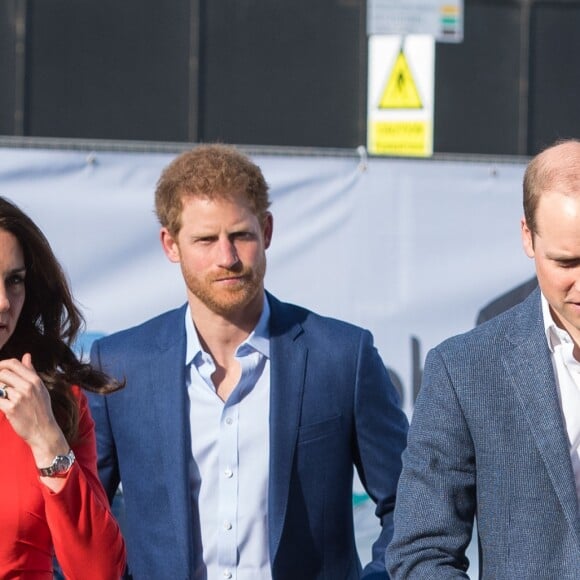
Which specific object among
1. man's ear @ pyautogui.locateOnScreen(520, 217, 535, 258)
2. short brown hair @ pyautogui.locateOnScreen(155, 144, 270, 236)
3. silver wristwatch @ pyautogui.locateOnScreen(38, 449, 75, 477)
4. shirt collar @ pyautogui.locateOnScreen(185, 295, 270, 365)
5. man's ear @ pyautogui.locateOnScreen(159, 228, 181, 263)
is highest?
short brown hair @ pyautogui.locateOnScreen(155, 144, 270, 236)

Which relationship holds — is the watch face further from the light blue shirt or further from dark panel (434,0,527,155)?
dark panel (434,0,527,155)

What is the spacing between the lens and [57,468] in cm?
287

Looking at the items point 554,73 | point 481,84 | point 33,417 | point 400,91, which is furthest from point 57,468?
point 554,73

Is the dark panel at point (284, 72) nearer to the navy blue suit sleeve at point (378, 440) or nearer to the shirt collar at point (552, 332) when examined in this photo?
the navy blue suit sleeve at point (378, 440)

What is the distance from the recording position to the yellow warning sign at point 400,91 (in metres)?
5.59

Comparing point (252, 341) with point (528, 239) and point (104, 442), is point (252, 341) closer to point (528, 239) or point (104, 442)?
point (104, 442)

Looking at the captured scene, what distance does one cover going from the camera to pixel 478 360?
2.76 metres

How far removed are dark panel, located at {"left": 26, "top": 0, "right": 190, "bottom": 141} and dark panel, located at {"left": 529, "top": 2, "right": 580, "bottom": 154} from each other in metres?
1.99

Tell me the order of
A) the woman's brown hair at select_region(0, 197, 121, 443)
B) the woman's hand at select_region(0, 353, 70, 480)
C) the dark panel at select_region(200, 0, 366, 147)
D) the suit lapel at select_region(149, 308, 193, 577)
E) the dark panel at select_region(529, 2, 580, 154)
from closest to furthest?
the woman's hand at select_region(0, 353, 70, 480), the woman's brown hair at select_region(0, 197, 121, 443), the suit lapel at select_region(149, 308, 193, 577), the dark panel at select_region(200, 0, 366, 147), the dark panel at select_region(529, 2, 580, 154)

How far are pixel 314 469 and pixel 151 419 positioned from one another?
0.42m

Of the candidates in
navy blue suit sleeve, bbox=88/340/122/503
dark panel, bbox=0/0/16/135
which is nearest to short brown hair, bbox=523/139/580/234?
navy blue suit sleeve, bbox=88/340/122/503

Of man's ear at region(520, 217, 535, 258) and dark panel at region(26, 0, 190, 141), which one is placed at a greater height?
dark panel at region(26, 0, 190, 141)

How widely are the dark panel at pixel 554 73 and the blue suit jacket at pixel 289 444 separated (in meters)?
4.59

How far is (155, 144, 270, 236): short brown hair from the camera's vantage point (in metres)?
3.44
